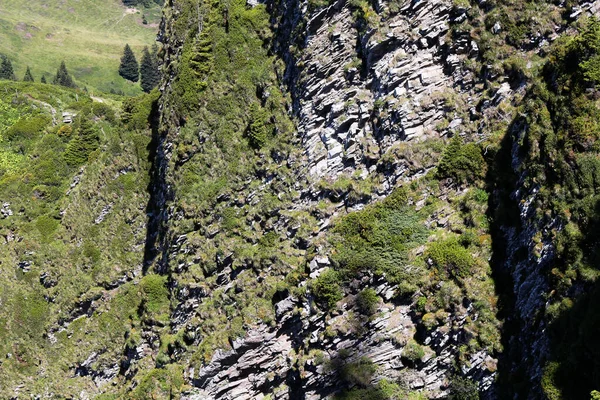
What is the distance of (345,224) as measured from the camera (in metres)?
26.9

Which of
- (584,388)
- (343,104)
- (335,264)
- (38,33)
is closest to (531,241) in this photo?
(584,388)

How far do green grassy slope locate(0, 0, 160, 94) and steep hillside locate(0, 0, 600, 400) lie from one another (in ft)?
346

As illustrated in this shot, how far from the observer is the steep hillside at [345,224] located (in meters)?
19.9

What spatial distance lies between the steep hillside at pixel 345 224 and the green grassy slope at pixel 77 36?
346 ft

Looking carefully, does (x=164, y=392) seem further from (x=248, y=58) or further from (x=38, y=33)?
(x=38, y=33)

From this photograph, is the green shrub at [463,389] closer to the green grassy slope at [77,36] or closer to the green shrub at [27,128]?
the green shrub at [27,128]

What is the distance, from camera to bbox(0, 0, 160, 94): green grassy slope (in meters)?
142

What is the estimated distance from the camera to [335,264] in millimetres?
25859

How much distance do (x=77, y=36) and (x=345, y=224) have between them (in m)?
169

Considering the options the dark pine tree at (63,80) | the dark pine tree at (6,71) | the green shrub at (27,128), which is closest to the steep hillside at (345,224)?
the green shrub at (27,128)

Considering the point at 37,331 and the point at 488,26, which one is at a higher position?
the point at 488,26

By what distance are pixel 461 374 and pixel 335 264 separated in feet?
27.6

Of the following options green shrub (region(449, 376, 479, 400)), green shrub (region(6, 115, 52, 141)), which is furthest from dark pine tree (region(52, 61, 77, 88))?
green shrub (region(449, 376, 479, 400))

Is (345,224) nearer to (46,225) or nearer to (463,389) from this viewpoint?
(463,389)
